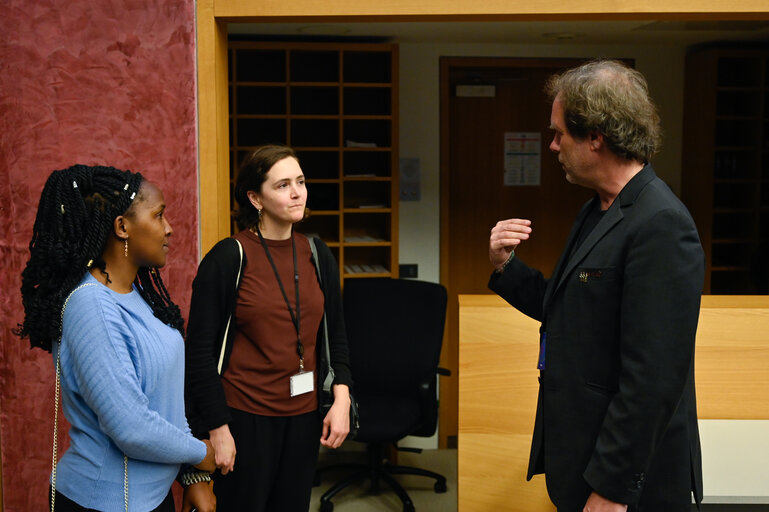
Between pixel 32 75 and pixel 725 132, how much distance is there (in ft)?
12.7

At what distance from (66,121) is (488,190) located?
2.54 m

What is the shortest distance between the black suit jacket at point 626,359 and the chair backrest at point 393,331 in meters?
1.89

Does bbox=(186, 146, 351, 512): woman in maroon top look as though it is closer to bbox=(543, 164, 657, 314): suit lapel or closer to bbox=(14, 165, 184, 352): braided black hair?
bbox=(14, 165, 184, 352): braided black hair

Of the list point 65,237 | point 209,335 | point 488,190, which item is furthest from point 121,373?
point 488,190

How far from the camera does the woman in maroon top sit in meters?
2.01

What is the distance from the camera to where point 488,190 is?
4348 millimetres

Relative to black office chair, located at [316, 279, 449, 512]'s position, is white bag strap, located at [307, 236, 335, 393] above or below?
above

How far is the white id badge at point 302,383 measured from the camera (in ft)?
6.84

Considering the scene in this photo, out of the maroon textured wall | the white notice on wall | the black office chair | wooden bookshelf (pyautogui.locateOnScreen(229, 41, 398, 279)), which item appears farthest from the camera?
the white notice on wall

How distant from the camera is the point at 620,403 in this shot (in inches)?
55.5

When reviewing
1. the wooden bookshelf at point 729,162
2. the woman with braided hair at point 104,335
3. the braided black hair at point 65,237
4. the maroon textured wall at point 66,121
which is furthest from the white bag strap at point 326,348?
the wooden bookshelf at point 729,162

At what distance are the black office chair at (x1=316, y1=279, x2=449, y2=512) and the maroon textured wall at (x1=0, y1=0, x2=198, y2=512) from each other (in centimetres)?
141

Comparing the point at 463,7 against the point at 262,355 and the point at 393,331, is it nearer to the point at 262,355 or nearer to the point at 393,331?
the point at 262,355

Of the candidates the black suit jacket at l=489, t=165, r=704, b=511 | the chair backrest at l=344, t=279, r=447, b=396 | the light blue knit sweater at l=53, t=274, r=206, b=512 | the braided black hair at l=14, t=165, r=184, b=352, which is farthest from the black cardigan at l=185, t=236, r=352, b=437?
the chair backrest at l=344, t=279, r=447, b=396
